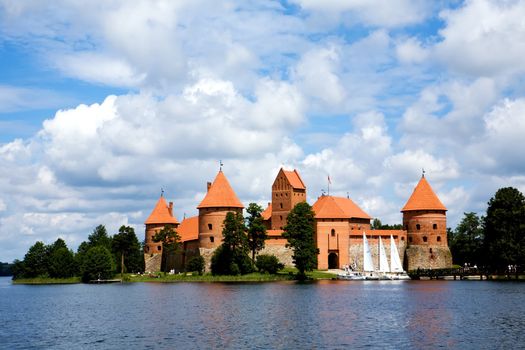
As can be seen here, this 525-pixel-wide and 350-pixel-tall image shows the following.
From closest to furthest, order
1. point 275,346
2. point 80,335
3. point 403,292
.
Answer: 1. point 275,346
2. point 80,335
3. point 403,292

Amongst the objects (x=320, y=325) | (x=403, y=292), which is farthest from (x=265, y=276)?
(x=320, y=325)

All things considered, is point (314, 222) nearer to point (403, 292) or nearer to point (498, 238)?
point (498, 238)

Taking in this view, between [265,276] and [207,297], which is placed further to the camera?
[265,276]

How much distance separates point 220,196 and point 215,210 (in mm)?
1576

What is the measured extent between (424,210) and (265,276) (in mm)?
20373

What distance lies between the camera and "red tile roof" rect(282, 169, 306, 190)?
272 ft

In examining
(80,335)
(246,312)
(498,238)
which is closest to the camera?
(80,335)

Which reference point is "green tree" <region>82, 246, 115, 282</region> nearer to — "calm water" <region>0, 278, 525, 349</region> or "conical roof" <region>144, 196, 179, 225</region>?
"conical roof" <region>144, 196, 179, 225</region>

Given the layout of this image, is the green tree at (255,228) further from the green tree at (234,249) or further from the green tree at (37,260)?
the green tree at (37,260)

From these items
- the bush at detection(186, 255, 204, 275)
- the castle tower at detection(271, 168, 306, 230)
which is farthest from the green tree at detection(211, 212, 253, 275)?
the castle tower at detection(271, 168, 306, 230)

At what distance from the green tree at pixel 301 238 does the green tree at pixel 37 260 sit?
1412 inches

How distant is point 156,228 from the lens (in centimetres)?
8256

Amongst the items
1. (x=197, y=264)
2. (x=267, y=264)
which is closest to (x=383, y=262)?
(x=267, y=264)

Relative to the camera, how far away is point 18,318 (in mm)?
37312
